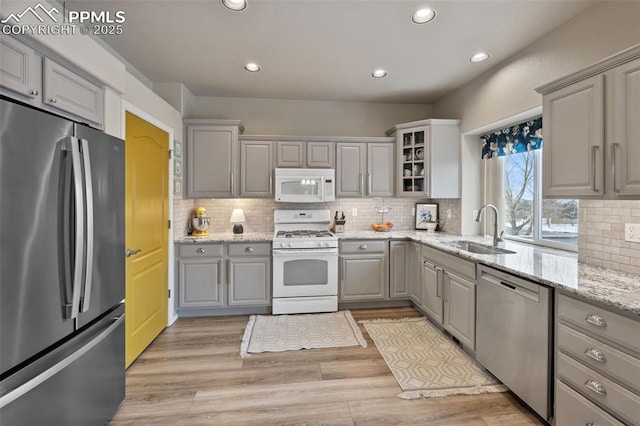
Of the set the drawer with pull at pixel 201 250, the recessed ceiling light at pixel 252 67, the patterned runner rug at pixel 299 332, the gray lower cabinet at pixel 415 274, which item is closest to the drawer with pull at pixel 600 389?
the patterned runner rug at pixel 299 332

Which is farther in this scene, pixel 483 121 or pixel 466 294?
pixel 483 121

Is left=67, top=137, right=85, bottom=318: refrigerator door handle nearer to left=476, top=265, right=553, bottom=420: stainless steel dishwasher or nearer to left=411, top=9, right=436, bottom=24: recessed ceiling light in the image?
left=411, top=9, right=436, bottom=24: recessed ceiling light

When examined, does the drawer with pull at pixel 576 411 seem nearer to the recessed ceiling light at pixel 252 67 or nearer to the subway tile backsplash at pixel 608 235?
the subway tile backsplash at pixel 608 235

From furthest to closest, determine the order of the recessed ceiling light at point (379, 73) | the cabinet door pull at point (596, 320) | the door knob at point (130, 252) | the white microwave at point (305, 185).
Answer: the white microwave at point (305, 185)
the recessed ceiling light at point (379, 73)
the door knob at point (130, 252)
the cabinet door pull at point (596, 320)

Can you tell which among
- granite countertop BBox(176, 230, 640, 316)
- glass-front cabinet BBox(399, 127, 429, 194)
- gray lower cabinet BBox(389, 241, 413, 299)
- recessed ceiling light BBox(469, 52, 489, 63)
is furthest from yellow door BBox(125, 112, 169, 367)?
recessed ceiling light BBox(469, 52, 489, 63)

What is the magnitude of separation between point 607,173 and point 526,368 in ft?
4.02

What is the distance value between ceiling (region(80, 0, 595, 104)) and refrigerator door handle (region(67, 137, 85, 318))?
1.29m

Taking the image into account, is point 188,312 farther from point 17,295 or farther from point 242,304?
point 17,295

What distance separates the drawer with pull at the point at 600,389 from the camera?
1.21 meters

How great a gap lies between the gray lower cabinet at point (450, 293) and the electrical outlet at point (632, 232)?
35.3 inches

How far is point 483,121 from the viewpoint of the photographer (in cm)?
305

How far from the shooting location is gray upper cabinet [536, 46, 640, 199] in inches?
56.2

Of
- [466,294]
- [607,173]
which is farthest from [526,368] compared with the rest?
[607,173]

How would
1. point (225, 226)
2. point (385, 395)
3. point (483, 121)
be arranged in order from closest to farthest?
point (385, 395) → point (483, 121) → point (225, 226)
